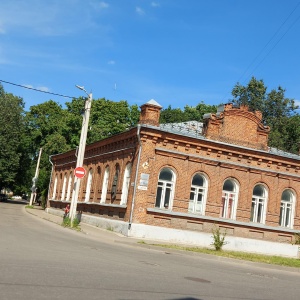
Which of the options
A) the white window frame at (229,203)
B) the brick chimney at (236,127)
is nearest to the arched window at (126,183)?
the brick chimney at (236,127)

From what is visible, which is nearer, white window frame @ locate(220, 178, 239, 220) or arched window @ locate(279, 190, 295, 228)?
white window frame @ locate(220, 178, 239, 220)

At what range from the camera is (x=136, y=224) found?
22.6m

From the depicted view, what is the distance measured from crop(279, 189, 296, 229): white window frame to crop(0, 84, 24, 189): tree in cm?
4136

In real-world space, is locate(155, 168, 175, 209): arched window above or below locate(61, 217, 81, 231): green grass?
above

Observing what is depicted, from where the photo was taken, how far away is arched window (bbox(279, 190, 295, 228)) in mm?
27203

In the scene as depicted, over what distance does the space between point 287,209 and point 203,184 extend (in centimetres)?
633

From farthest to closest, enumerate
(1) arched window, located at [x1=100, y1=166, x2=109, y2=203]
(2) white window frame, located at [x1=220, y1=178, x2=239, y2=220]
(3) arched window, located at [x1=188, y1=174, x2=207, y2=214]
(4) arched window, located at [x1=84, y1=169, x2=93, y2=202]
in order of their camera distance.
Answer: (4) arched window, located at [x1=84, y1=169, x2=93, y2=202] < (1) arched window, located at [x1=100, y1=166, x2=109, y2=203] < (2) white window frame, located at [x1=220, y1=178, x2=239, y2=220] < (3) arched window, located at [x1=188, y1=174, x2=207, y2=214]

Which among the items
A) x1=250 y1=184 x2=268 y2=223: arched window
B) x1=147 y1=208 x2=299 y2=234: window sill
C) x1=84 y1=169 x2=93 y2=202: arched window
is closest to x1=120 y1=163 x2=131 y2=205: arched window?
x1=147 y1=208 x2=299 y2=234: window sill

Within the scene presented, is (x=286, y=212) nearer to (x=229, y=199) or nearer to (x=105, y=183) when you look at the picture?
(x=229, y=199)

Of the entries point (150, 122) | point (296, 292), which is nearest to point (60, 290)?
point (296, 292)

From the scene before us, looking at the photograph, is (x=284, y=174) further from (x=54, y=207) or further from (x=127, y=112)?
(x=127, y=112)

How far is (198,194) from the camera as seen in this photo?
24844 millimetres

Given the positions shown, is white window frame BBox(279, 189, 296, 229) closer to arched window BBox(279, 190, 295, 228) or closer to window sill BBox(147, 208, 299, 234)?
arched window BBox(279, 190, 295, 228)

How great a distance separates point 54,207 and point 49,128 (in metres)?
21.1
